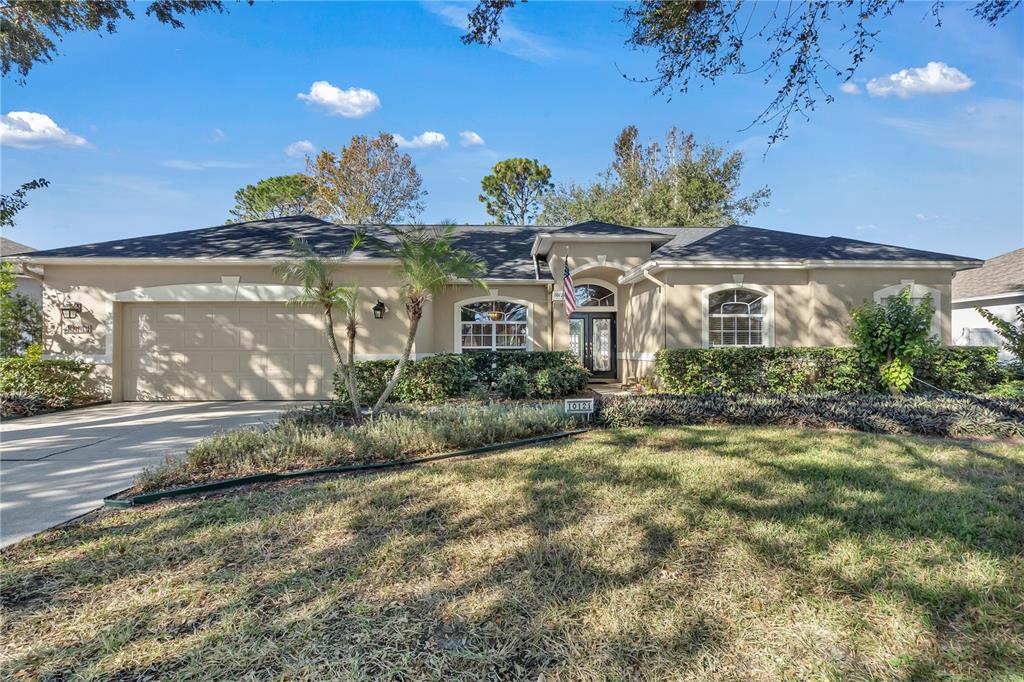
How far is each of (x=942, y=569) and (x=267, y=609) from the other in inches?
169

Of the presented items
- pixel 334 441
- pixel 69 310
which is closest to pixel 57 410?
pixel 69 310

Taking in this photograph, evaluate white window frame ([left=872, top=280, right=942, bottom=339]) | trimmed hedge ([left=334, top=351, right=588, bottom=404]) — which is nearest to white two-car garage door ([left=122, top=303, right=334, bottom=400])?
trimmed hedge ([left=334, top=351, right=588, bottom=404])

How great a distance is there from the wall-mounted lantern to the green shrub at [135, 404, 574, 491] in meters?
8.18

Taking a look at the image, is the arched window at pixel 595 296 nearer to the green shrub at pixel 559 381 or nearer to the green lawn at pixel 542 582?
the green shrub at pixel 559 381

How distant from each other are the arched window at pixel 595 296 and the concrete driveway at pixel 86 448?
8868 mm

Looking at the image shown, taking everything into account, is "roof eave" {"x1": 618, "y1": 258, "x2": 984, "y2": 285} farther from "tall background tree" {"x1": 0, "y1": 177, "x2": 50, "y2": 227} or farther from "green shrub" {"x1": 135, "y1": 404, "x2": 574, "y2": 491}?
"tall background tree" {"x1": 0, "y1": 177, "x2": 50, "y2": 227}

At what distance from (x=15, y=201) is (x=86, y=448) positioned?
669cm

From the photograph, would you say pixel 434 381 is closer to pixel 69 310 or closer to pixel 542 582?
pixel 542 582

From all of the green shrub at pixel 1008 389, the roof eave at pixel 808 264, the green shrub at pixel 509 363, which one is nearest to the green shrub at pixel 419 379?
the green shrub at pixel 509 363

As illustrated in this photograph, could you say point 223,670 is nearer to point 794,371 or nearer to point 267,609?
point 267,609

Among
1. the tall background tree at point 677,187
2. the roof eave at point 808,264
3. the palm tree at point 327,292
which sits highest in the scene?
the tall background tree at point 677,187

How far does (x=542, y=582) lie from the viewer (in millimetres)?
2904

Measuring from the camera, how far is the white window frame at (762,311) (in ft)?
36.8

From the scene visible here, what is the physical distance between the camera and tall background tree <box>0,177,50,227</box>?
366 inches
